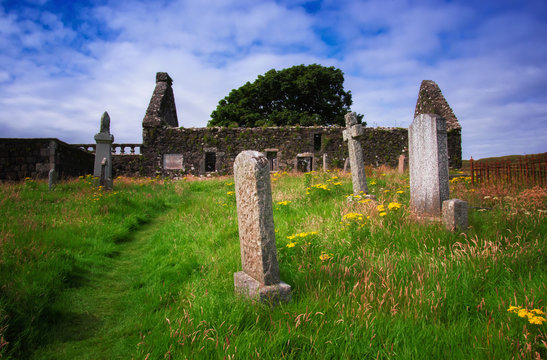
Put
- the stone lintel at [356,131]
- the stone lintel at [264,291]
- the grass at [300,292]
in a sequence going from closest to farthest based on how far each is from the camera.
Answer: the grass at [300,292], the stone lintel at [264,291], the stone lintel at [356,131]

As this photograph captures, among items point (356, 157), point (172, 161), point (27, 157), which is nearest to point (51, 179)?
point (27, 157)

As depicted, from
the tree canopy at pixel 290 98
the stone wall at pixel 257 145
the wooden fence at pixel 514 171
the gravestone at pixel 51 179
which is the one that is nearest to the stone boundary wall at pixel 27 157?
the gravestone at pixel 51 179

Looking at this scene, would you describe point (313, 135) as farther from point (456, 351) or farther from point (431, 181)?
point (456, 351)

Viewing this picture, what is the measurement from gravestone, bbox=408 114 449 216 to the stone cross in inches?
64.6

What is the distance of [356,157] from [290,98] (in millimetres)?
25487

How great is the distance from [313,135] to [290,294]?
18.0 metres

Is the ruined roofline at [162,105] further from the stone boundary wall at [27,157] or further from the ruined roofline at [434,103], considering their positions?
the ruined roofline at [434,103]

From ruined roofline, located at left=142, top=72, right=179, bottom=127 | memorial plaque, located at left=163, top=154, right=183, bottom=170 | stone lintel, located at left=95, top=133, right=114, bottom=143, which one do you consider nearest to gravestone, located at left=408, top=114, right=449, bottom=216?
stone lintel, located at left=95, top=133, right=114, bottom=143

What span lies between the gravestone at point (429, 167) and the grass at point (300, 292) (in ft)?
2.16

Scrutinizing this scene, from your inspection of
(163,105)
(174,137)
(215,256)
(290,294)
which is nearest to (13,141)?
(174,137)

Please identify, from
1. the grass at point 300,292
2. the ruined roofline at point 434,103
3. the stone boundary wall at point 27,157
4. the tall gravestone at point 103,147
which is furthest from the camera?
the ruined roofline at point 434,103

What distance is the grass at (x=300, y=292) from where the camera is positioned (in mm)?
2195

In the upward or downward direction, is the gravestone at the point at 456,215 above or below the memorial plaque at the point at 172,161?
below

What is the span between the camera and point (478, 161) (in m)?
9.88
